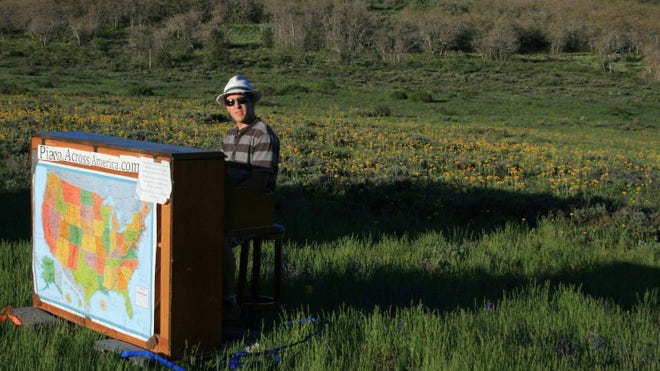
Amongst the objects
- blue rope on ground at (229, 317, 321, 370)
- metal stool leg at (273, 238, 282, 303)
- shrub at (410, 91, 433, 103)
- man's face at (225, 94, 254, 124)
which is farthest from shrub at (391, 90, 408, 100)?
blue rope on ground at (229, 317, 321, 370)

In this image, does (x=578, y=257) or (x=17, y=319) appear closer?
(x=17, y=319)

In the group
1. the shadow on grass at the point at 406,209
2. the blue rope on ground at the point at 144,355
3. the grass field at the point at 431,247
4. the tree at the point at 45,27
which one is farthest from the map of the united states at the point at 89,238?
the tree at the point at 45,27

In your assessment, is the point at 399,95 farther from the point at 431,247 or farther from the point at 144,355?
the point at 144,355

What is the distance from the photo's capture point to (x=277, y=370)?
173 inches

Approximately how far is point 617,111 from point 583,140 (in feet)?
55.0

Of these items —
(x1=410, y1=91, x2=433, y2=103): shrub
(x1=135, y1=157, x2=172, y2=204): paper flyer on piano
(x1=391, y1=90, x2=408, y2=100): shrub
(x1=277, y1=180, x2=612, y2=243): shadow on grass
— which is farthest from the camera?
(x1=391, y1=90, x2=408, y2=100): shrub

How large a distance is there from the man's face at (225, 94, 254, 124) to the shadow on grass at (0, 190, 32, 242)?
315 centimetres

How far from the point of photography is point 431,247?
7871mm

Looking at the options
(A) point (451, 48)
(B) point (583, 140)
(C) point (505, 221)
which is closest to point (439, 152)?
(C) point (505, 221)

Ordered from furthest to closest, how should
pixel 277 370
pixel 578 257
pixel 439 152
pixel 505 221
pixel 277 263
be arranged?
pixel 439 152
pixel 505 221
pixel 578 257
pixel 277 263
pixel 277 370

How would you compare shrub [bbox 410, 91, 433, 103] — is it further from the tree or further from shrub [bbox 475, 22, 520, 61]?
the tree

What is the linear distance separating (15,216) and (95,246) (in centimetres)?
447

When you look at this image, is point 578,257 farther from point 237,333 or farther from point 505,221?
point 237,333

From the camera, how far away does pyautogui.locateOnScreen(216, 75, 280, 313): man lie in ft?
17.3
